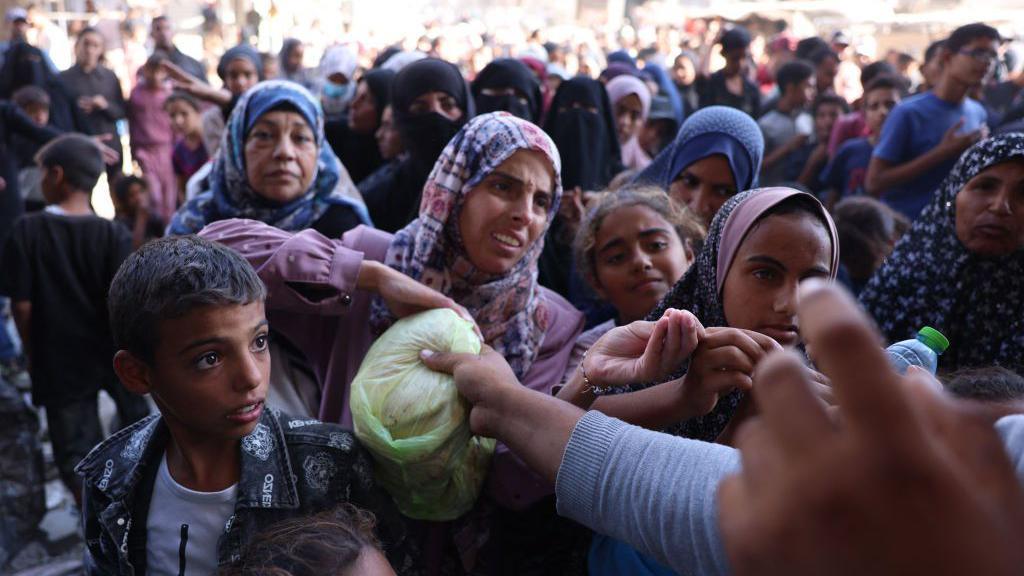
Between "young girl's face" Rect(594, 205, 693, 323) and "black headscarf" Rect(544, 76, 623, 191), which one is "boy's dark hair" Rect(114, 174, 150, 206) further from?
"young girl's face" Rect(594, 205, 693, 323)

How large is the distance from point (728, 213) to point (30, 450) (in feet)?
10.5

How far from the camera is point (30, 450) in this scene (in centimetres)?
336

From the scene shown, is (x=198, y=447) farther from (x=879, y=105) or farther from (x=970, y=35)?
(x=879, y=105)

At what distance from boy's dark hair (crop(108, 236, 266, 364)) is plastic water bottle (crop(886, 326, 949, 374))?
133cm

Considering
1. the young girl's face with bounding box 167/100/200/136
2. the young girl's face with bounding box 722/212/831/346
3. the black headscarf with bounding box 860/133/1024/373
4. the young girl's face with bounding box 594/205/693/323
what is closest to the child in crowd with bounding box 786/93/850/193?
the black headscarf with bounding box 860/133/1024/373

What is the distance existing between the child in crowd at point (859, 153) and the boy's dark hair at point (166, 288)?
4.60 m

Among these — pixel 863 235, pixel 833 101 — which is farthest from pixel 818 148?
pixel 863 235

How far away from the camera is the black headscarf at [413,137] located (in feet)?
11.6

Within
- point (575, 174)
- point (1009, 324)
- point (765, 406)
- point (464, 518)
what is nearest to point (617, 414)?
point (464, 518)

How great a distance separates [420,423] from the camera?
154 centimetres

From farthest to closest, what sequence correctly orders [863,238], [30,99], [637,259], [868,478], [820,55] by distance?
[820,55]
[30,99]
[863,238]
[637,259]
[868,478]

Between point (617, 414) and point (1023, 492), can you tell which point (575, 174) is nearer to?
point (617, 414)

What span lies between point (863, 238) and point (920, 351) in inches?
73.8

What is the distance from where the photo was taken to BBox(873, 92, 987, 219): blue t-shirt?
432 cm
